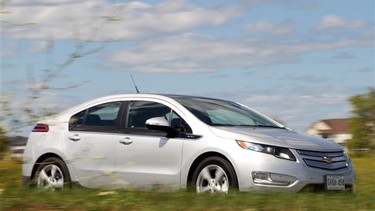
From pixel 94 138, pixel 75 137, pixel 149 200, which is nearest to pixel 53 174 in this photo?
pixel 75 137

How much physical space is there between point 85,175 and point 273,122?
2724mm

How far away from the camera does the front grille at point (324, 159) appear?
10.3 meters

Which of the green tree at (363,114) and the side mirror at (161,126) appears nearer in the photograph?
the side mirror at (161,126)

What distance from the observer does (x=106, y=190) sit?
934 centimetres

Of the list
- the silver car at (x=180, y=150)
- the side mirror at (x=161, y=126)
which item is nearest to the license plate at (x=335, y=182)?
the silver car at (x=180, y=150)

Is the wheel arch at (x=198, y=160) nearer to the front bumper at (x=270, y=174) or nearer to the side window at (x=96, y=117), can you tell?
the front bumper at (x=270, y=174)

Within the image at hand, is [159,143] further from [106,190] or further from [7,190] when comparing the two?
[7,190]

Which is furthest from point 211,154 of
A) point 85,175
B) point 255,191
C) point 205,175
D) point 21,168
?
point 21,168

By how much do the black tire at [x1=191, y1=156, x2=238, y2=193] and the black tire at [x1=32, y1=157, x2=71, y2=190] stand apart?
70.8 inches

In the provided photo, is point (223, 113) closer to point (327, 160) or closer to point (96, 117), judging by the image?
point (327, 160)

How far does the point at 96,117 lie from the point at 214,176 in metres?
2.17

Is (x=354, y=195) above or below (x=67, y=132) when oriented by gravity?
below

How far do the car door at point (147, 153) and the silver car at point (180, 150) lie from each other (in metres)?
0.01

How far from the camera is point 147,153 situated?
10.9 m
